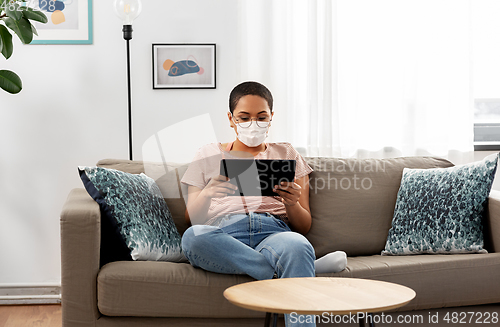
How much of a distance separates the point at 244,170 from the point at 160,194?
0.52 meters

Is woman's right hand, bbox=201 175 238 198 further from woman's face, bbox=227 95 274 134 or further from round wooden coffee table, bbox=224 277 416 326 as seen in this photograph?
round wooden coffee table, bbox=224 277 416 326

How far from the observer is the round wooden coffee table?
38.0 inches

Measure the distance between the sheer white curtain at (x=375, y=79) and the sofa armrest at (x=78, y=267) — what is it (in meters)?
1.24

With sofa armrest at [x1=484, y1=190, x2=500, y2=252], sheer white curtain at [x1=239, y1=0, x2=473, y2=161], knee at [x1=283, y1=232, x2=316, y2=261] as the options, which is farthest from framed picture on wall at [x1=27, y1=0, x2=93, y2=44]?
sofa armrest at [x1=484, y1=190, x2=500, y2=252]

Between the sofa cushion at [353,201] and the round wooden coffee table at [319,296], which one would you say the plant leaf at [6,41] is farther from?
the round wooden coffee table at [319,296]

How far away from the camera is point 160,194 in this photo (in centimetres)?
191

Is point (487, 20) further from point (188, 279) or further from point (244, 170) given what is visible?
point (188, 279)

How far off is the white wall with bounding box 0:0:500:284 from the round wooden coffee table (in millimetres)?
1447

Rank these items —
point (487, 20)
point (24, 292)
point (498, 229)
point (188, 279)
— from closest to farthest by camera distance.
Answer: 1. point (188, 279)
2. point (498, 229)
3. point (24, 292)
4. point (487, 20)

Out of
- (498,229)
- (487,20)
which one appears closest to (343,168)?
(498,229)

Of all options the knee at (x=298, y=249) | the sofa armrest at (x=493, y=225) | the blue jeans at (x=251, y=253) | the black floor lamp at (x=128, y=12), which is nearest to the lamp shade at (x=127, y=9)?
the black floor lamp at (x=128, y=12)

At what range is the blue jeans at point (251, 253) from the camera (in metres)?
1.35

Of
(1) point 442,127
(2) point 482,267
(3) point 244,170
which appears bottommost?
(2) point 482,267

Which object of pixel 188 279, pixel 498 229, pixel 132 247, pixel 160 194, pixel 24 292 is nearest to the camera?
pixel 188 279
